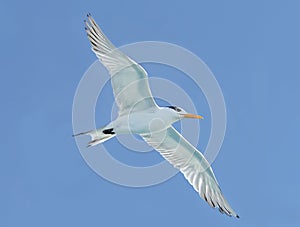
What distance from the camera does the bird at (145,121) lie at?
22.0m

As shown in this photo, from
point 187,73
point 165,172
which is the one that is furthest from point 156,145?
point 187,73

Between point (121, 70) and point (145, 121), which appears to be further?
point (145, 121)

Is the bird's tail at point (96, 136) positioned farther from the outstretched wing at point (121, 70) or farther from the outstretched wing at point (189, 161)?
the outstretched wing at point (189, 161)

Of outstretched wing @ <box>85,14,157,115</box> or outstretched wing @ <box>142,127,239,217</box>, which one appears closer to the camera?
outstretched wing @ <box>85,14,157,115</box>

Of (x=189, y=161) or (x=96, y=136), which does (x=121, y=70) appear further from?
(x=189, y=161)

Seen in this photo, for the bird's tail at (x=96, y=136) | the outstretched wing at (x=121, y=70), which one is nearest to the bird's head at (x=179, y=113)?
the outstretched wing at (x=121, y=70)

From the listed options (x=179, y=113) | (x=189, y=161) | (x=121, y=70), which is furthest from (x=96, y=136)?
(x=189, y=161)

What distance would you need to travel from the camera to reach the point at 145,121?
2275 cm

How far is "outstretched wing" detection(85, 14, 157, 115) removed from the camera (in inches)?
862

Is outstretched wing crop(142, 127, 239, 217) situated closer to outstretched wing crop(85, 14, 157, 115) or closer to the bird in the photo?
the bird

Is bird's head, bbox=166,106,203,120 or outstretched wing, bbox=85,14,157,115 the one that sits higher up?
outstretched wing, bbox=85,14,157,115

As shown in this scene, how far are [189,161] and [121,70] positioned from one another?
401 cm

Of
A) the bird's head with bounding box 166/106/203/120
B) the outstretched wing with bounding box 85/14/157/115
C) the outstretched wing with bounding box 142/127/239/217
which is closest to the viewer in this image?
the outstretched wing with bounding box 85/14/157/115

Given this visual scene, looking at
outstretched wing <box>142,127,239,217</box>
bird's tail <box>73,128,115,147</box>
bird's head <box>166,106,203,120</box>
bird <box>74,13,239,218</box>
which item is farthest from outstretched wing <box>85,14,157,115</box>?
outstretched wing <box>142,127,239,217</box>
